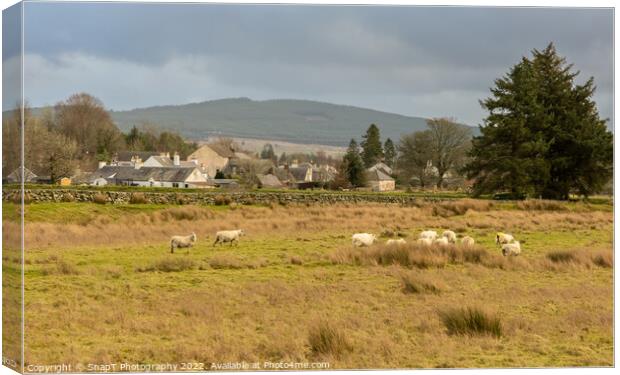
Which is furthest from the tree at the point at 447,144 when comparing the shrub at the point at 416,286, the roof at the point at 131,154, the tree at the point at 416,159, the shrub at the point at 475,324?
the roof at the point at 131,154

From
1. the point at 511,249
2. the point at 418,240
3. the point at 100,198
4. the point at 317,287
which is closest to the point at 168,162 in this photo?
the point at 100,198

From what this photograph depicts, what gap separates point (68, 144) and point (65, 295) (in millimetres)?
1990

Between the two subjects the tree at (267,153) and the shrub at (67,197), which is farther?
the tree at (267,153)

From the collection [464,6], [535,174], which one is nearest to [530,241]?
[535,174]

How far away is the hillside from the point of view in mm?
11516

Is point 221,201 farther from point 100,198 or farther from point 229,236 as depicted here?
point 100,198

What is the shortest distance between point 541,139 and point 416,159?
6.21 ft

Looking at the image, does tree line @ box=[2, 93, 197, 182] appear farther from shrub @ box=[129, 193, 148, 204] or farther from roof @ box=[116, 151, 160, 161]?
shrub @ box=[129, 193, 148, 204]

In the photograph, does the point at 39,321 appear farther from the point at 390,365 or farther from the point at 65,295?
the point at 390,365

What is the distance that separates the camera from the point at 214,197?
481 inches

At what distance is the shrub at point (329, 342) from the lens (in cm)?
1059

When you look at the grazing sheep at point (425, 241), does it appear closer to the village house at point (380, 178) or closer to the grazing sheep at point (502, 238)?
the village house at point (380, 178)

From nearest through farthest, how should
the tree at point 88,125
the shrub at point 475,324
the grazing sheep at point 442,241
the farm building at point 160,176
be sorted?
1. the tree at point 88,125
2. the shrub at point 475,324
3. the farm building at point 160,176
4. the grazing sheep at point 442,241

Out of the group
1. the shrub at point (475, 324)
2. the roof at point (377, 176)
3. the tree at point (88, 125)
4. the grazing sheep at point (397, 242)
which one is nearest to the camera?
the tree at point (88, 125)
